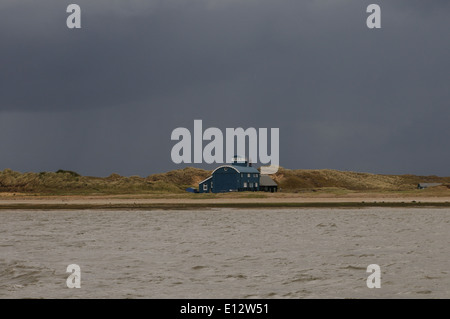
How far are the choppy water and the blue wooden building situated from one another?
54.3m

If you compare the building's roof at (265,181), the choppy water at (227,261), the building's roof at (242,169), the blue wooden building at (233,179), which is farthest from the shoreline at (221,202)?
the choppy water at (227,261)

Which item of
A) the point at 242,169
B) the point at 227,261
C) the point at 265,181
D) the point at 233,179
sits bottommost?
the point at 227,261

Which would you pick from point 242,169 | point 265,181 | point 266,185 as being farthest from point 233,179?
point 265,181

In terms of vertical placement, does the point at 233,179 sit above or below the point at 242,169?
below

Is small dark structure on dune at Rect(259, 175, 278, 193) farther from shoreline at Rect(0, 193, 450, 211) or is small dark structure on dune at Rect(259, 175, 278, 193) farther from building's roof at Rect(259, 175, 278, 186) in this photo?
shoreline at Rect(0, 193, 450, 211)

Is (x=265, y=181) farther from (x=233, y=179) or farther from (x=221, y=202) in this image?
(x=221, y=202)

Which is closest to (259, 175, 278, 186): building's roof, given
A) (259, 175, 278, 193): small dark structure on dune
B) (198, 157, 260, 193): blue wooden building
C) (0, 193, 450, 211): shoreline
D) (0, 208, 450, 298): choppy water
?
(259, 175, 278, 193): small dark structure on dune

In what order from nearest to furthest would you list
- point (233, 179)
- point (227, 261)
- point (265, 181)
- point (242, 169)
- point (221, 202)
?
1. point (227, 261)
2. point (221, 202)
3. point (233, 179)
4. point (242, 169)
5. point (265, 181)

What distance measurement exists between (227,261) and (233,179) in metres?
71.1

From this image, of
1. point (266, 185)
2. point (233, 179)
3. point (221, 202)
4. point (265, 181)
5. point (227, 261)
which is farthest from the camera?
point (265, 181)

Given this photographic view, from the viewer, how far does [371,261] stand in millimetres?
21469

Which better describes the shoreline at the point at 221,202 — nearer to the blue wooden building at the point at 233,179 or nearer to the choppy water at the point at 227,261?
the blue wooden building at the point at 233,179

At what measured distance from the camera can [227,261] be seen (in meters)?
21.4
